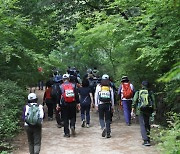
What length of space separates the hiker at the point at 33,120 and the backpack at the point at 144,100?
2.71 meters

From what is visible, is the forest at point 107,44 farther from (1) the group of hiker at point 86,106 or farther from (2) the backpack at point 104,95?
(2) the backpack at point 104,95

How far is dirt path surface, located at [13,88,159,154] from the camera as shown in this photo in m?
8.46

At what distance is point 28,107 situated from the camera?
760 cm

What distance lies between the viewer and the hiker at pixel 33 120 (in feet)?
24.4

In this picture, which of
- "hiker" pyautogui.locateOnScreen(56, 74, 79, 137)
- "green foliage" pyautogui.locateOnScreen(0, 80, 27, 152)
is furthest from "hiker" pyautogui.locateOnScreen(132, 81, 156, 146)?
"green foliage" pyautogui.locateOnScreen(0, 80, 27, 152)

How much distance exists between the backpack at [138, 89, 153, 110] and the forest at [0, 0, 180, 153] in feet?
1.91

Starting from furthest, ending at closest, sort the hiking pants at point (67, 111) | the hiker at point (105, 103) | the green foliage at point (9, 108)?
the hiking pants at point (67, 111), the hiker at point (105, 103), the green foliage at point (9, 108)

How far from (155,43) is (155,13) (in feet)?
2.70

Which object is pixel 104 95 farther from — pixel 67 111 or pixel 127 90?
pixel 127 90

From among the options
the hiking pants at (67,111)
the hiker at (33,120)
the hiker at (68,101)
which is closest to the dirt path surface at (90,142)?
the hiking pants at (67,111)

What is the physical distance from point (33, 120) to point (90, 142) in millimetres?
2520

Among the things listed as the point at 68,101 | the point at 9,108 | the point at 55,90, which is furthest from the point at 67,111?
the point at 55,90

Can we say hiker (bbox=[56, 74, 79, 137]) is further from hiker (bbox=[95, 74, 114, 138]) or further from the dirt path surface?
hiker (bbox=[95, 74, 114, 138])

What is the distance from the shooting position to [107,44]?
56.0 ft
